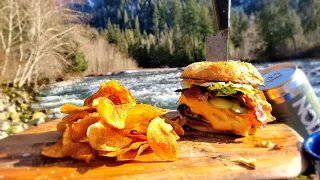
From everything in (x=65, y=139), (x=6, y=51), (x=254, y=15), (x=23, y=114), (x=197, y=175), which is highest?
(x=254, y=15)

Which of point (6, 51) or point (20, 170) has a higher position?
point (6, 51)

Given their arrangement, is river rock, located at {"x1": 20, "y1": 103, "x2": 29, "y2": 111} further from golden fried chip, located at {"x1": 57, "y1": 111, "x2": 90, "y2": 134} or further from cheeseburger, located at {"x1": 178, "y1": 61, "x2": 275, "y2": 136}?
cheeseburger, located at {"x1": 178, "y1": 61, "x2": 275, "y2": 136}

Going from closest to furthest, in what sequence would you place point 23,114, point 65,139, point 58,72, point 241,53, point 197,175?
point 197,175 → point 65,139 → point 23,114 → point 58,72 → point 241,53

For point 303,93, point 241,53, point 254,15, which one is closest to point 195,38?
point 241,53

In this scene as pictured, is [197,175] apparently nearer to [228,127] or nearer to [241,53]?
[228,127]

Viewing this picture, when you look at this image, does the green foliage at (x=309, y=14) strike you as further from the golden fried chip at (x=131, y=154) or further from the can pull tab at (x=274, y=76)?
the golden fried chip at (x=131, y=154)

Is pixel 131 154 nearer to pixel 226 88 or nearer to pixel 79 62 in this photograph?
pixel 226 88
